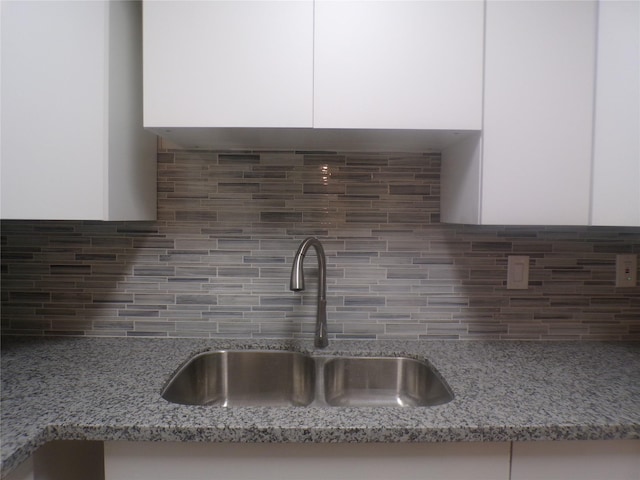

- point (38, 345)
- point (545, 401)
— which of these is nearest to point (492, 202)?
point (545, 401)

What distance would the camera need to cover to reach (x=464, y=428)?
0.71 metres

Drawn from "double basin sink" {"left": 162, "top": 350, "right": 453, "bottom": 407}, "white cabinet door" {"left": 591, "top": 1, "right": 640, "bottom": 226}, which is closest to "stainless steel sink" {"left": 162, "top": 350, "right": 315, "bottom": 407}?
"double basin sink" {"left": 162, "top": 350, "right": 453, "bottom": 407}

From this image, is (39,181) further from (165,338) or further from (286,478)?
(286,478)

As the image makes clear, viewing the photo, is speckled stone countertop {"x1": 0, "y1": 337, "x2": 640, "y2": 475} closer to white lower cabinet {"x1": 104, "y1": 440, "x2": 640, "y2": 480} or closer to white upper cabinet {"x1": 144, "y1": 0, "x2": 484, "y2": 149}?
white lower cabinet {"x1": 104, "y1": 440, "x2": 640, "y2": 480}

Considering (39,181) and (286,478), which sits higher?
(39,181)

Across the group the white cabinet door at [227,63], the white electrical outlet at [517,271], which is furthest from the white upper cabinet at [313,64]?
the white electrical outlet at [517,271]

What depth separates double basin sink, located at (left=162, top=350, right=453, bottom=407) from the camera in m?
1.11

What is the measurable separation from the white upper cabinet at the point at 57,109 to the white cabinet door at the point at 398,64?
0.56 meters

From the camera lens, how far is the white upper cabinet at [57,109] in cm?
89

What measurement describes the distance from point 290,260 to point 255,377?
40 cm

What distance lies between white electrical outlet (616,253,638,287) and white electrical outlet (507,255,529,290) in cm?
32

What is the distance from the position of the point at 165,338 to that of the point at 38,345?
0.39 metres

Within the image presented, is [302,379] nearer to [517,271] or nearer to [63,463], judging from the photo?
[63,463]

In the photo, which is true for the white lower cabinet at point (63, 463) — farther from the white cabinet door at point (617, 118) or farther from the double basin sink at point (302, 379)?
the white cabinet door at point (617, 118)
